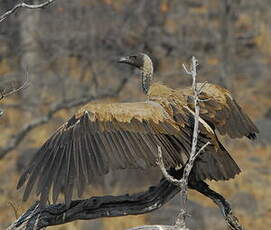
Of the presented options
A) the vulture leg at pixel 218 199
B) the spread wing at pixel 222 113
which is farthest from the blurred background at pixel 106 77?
the vulture leg at pixel 218 199

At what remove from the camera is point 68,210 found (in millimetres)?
6387

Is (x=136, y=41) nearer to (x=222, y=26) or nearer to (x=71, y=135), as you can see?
(x=222, y=26)

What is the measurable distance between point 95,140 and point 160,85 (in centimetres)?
114

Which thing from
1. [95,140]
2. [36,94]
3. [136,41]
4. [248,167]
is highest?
[95,140]

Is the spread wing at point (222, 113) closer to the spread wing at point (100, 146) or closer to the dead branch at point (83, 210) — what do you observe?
the spread wing at point (100, 146)

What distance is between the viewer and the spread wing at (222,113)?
725 centimetres

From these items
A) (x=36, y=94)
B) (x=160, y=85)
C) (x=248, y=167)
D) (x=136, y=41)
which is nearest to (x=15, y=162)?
(x=36, y=94)

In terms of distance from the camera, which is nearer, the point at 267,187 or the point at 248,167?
the point at 267,187

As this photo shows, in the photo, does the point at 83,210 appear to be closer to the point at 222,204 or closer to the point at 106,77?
the point at 222,204

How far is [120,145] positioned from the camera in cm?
647

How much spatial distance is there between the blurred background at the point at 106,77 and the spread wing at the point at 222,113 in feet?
13.3

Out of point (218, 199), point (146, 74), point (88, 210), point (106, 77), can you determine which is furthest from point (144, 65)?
point (106, 77)

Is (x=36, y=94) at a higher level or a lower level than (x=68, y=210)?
lower

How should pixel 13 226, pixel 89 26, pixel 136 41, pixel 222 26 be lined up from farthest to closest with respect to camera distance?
pixel 222 26 → pixel 136 41 → pixel 89 26 → pixel 13 226
